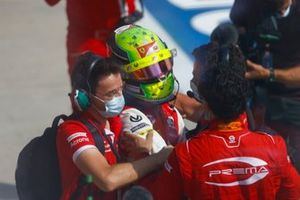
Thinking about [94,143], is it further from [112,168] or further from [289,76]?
[289,76]

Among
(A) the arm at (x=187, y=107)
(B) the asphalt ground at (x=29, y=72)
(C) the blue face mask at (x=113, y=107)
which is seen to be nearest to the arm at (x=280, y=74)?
(A) the arm at (x=187, y=107)

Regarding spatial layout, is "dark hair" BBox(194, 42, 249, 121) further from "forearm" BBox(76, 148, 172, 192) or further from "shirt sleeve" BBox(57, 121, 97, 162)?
"shirt sleeve" BBox(57, 121, 97, 162)

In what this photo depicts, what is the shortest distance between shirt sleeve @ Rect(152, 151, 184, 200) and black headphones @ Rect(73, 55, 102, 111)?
0.46m

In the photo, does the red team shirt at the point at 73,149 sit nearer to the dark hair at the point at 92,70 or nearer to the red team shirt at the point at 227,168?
the dark hair at the point at 92,70

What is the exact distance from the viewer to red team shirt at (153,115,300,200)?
3.23 metres

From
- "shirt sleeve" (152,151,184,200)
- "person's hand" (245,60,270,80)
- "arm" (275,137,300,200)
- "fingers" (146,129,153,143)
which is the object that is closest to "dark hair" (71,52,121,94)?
"fingers" (146,129,153,143)

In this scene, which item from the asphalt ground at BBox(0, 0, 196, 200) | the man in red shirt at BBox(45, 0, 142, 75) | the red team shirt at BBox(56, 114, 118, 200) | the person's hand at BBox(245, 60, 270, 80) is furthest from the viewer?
the asphalt ground at BBox(0, 0, 196, 200)

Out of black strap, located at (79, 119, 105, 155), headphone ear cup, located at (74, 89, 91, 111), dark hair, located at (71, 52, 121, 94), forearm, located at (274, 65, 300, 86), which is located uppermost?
dark hair, located at (71, 52, 121, 94)

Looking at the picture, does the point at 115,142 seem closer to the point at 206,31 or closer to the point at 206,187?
the point at 206,187

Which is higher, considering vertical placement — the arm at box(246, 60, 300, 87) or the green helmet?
the green helmet

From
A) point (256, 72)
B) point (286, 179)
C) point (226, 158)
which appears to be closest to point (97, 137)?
point (226, 158)

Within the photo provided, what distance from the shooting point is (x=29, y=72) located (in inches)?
310

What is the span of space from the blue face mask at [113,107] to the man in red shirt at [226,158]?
40 cm

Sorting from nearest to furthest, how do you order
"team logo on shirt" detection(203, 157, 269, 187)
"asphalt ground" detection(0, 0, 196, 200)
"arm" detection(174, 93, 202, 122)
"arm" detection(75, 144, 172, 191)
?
"team logo on shirt" detection(203, 157, 269, 187) < "arm" detection(75, 144, 172, 191) < "arm" detection(174, 93, 202, 122) < "asphalt ground" detection(0, 0, 196, 200)
